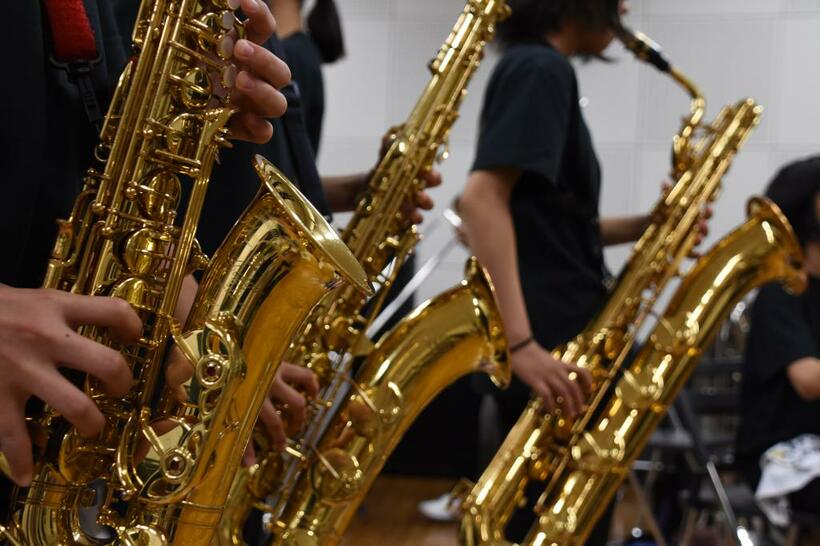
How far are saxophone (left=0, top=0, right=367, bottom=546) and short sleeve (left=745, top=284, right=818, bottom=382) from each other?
2292 millimetres

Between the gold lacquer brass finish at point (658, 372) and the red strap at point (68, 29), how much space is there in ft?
4.30

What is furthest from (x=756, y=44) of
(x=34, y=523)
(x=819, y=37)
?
(x=34, y=523)

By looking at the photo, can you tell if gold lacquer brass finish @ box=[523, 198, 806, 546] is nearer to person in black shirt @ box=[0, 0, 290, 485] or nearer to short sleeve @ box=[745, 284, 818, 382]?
short sleeve @ box=[745, 284, 818, 382]

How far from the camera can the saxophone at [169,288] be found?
100 centimetres

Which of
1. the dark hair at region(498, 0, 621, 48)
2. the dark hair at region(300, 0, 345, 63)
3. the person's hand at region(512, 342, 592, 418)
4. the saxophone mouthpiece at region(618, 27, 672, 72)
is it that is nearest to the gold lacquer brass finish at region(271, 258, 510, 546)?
the person's hand at region(512, 342, 592, 418)

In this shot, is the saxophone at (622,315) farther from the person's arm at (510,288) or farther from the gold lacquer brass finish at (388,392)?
the gold lacquer brass finish at (388,392)

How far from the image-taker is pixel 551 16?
226 cm

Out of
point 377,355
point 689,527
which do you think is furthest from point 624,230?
point 689,527

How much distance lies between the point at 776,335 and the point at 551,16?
4.48 feet

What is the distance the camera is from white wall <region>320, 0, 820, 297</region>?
5609 millimetres

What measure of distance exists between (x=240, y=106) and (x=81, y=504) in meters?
0.47

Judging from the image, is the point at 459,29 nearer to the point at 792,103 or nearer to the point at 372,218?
the point at 372,218

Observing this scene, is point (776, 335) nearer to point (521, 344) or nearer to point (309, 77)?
point (521, 344)

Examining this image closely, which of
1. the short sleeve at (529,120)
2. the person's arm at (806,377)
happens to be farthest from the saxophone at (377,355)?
the person's arm at (806,377)
